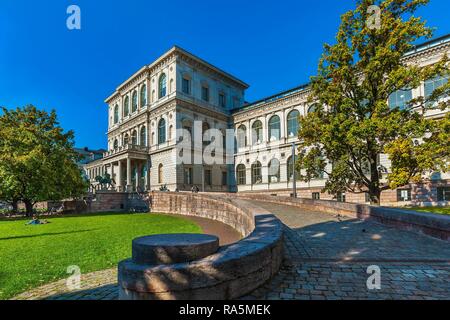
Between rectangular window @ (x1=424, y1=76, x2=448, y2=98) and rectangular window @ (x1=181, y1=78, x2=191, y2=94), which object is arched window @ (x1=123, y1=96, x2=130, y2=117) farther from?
rectangular window @ (x1=424, y1=76, x2=448, y2=98)

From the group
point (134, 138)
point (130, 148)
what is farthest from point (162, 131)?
point (134, 138)

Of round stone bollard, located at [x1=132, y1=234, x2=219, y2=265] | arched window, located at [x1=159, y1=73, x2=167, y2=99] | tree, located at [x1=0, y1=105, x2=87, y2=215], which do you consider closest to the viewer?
round stone bollard, located at [x1=132, y1=234, x2=219, y2=265]

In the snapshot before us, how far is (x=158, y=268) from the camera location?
3.16 meters

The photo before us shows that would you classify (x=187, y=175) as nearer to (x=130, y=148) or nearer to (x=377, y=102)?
(x=130, y=148)

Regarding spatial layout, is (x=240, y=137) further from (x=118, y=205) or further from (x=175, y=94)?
(x=118, y=205)

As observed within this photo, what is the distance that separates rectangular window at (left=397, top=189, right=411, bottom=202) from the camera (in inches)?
1033

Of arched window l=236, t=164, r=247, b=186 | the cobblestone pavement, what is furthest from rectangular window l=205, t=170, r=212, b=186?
the cobblestone pavement

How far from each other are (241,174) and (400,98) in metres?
23.6

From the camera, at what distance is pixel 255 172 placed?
136 ft

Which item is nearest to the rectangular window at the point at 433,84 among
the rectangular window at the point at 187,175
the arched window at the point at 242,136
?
the arched window at the point at 242,136

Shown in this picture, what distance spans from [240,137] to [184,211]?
25.4 m

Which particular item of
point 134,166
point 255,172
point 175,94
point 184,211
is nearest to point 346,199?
point 255,172

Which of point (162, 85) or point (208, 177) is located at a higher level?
point (162, 85)

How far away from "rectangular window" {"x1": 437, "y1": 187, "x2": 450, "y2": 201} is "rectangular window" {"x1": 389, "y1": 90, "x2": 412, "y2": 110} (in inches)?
334
